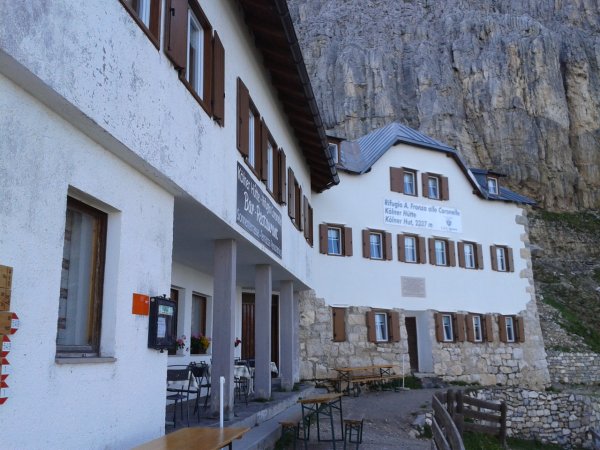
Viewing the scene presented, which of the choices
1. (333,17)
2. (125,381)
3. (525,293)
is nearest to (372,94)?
(333,17)

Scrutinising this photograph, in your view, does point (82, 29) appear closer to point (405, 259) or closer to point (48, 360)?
point (48, 360)

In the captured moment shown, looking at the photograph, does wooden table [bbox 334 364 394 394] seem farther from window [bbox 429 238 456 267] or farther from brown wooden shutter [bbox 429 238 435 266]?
window [bbox 429 238 456 267]

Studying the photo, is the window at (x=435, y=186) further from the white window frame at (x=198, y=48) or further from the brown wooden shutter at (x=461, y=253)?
the white window frame at (x=198, y=48)

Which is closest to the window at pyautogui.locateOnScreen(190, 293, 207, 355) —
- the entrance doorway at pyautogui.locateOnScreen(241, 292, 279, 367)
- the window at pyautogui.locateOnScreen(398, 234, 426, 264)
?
the entrance doorway at pyautogui.locateOnScreen(241, 292, 279, 367)

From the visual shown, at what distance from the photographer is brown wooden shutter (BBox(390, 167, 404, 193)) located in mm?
20517

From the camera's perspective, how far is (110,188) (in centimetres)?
493

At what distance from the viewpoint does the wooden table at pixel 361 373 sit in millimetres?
17362

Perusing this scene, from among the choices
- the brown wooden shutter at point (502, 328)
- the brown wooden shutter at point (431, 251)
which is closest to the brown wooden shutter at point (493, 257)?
the brown wooden shutter at point (502, 328)

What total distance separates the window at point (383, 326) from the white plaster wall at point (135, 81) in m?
10.8

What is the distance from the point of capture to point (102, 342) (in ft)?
16.1

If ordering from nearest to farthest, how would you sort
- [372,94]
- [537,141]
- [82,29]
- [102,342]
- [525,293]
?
[82,29] → [102,342] → [525,293] → [537,141] → [372,94]

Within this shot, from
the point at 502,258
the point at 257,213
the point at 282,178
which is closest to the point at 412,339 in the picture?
the point at 502,258

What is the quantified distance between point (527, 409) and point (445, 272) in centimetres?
535

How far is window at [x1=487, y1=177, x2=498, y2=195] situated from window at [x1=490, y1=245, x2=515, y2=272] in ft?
8.35
